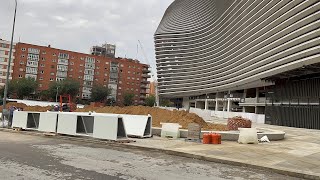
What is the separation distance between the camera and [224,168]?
10875 millimetres

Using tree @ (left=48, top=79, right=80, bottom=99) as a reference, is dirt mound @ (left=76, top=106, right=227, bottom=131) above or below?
below

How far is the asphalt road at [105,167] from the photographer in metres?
8.49

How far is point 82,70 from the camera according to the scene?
14638 centimetres

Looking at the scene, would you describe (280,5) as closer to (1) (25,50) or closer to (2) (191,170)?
(2) (191,170)

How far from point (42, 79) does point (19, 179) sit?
135 meters

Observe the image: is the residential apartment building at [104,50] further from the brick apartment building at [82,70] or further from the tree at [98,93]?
the tree at [98,93]

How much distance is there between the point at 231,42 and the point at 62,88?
6139 centimetres

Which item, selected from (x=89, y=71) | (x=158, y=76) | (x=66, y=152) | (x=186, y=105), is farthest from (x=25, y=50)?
(x=66, y=152)

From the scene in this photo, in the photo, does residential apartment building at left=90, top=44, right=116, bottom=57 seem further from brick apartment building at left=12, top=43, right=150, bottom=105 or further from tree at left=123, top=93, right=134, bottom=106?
tree at left=123, top=93, right=134, bottom=106

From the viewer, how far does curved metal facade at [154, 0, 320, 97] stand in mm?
56756

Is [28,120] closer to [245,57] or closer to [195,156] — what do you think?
[195,156]

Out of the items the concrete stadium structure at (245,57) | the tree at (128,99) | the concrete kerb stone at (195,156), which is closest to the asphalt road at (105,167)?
the concrete kerb stone at (195,156)

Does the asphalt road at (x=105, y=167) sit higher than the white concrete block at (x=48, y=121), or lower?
lower

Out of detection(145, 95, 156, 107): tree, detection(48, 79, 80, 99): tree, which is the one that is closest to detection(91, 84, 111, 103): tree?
detection(48, 79, 80, 99): tree
